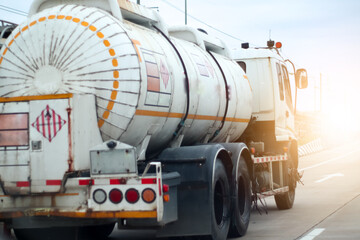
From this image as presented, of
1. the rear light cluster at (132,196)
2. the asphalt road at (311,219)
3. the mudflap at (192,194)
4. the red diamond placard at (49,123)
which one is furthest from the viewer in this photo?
the asphalt road at (311,219)

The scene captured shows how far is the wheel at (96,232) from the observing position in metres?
10.8

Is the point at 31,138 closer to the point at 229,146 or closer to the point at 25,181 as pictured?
the point at 25,181

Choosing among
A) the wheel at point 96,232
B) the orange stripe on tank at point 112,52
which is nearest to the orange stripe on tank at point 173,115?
the orange stripe on tank at point 112,52

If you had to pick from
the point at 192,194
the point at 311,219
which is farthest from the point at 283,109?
the point at 192,194

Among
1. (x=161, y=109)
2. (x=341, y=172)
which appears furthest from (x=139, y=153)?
(x=341, y=172)

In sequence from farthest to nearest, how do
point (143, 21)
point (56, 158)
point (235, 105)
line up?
point (235, 105), point (143, 21), point (56, 158)

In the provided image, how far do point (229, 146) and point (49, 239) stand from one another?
10.1ft

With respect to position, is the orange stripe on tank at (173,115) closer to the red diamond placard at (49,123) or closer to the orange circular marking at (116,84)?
the orange circular marking at (116,84)

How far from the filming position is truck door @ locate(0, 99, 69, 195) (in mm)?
8180

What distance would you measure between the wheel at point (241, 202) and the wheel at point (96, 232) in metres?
1.93

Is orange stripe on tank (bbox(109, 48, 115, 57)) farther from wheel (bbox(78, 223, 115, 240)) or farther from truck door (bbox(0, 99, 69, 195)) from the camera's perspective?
wheel (bbox(78, 223, 115, 240))

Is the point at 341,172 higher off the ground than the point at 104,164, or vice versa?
the point at 104,164

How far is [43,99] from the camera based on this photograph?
27.0ft

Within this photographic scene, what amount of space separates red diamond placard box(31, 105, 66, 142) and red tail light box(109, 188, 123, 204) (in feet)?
2.92
